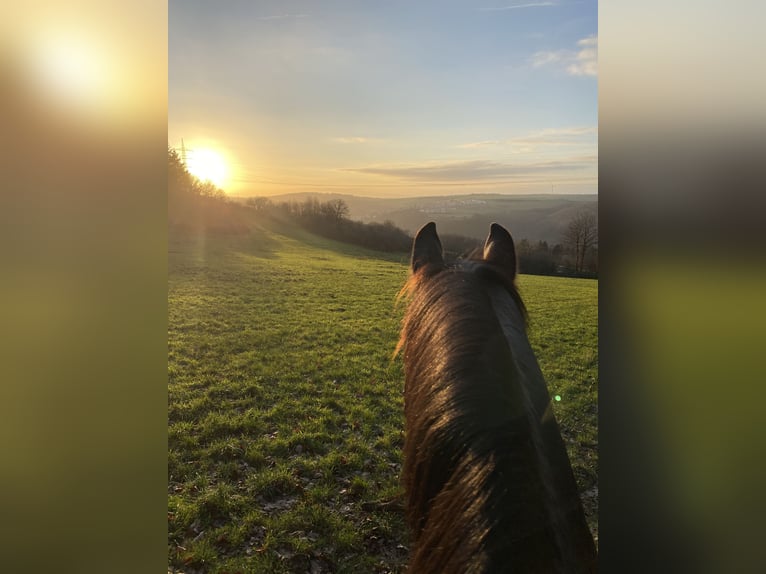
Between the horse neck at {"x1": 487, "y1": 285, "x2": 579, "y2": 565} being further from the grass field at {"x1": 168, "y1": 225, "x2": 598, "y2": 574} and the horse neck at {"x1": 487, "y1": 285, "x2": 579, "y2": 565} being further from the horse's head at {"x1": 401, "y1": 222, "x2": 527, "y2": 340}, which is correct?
the grass field at {"x1": 168, "y1": 225, "x2": 598, "y2": 574}

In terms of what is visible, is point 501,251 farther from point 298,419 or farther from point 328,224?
point 328,224

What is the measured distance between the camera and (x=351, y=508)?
1.91 meters

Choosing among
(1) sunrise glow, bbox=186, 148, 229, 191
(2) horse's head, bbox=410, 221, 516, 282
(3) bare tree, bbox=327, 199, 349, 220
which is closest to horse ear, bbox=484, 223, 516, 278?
(2) horse's head, bbox=410, 221, 516, 282

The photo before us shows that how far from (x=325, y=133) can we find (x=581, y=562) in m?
2.69

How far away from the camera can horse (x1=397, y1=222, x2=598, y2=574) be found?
0.60 metres

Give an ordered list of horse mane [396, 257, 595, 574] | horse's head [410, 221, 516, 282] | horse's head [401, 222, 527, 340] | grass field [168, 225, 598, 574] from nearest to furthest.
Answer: horse mane [396, 257, 595, 574]
horse's head [401, 222, 527, 340]
horse's head [410, 221, 516, 282]
grass field [168, 225, 598, 574]

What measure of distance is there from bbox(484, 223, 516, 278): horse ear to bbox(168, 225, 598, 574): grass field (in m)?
0.46

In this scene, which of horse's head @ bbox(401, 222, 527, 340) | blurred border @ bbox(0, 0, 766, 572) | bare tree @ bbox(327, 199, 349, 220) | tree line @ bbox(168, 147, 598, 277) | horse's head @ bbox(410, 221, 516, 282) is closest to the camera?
blurred border @ bbox(0, 0, 766, 572)

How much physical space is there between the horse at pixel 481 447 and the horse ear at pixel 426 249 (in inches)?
7.6
